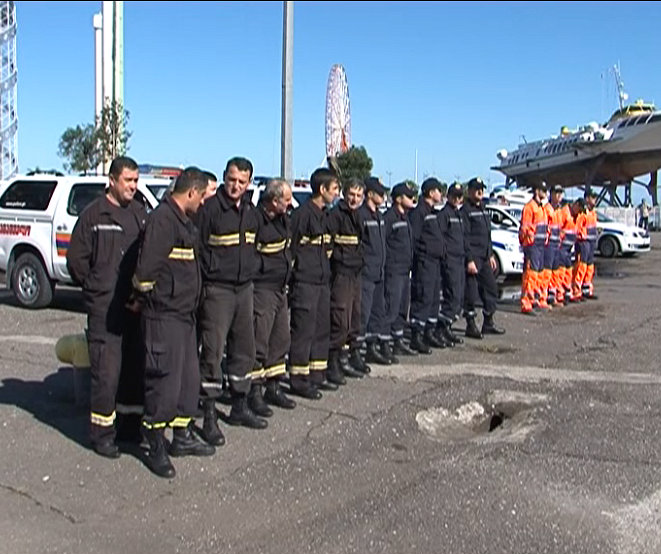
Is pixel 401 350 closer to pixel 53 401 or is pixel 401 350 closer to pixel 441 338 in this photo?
pixel 441 338

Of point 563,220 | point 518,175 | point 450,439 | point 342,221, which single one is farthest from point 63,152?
point 518,175

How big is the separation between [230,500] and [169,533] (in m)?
0.58

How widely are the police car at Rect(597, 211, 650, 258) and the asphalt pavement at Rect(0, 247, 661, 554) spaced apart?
1882cm

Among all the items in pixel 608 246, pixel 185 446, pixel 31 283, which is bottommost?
pixel 185 446

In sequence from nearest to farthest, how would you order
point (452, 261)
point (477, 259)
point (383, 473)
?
point (383, 473) < point (452, 261) < point (477, 259)

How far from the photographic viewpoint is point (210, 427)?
6352 millimetres

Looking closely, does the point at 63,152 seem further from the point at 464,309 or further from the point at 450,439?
the point at 450,439

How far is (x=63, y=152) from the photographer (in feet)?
93.7

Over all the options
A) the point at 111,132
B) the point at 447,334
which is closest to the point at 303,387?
the point at 447,334

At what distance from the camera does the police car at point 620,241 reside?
27.1 metres

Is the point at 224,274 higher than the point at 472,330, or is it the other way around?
the point at 224,274

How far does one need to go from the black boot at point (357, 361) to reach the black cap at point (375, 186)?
5.16ft

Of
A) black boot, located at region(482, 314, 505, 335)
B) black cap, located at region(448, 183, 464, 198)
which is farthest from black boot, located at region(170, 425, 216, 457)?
black boot, located at region(482, 314, 505, 335)

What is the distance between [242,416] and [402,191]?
3.51 meters
